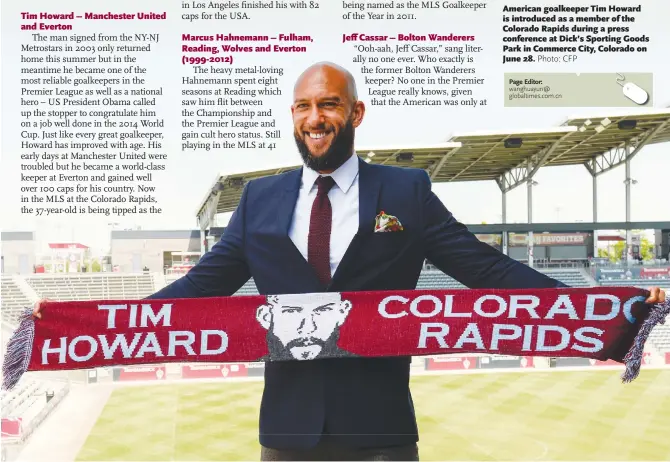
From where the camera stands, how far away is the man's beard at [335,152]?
12.0ft

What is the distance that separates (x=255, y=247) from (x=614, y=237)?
448cm

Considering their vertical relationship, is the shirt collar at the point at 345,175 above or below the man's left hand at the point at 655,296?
above

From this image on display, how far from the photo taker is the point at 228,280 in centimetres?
372

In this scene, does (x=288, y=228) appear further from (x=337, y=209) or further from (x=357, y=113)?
(x=357, y=113)

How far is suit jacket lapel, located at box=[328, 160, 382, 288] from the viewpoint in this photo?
139 inches

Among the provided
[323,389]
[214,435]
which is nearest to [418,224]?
[323,389]

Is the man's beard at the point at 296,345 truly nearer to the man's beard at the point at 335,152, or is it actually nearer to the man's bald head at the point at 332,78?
the man's beard at the point at 335,152

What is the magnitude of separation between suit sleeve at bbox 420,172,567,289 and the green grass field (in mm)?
3013

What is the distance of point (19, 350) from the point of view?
12.3 feet

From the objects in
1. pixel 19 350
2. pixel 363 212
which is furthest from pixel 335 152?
pixel 19 350

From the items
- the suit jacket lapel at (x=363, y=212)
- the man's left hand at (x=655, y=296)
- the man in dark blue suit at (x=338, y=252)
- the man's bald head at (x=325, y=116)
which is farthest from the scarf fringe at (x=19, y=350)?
the man's left hand at (x=655, y=296)

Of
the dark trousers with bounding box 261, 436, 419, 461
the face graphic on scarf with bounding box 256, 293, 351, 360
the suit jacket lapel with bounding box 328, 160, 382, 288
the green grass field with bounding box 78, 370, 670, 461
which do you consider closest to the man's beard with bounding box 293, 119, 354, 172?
the suit jacket lapel with bounding box 328, 160, 382, 288

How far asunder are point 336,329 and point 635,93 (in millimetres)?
3297

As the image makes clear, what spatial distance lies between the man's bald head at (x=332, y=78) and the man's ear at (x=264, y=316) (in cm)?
135
